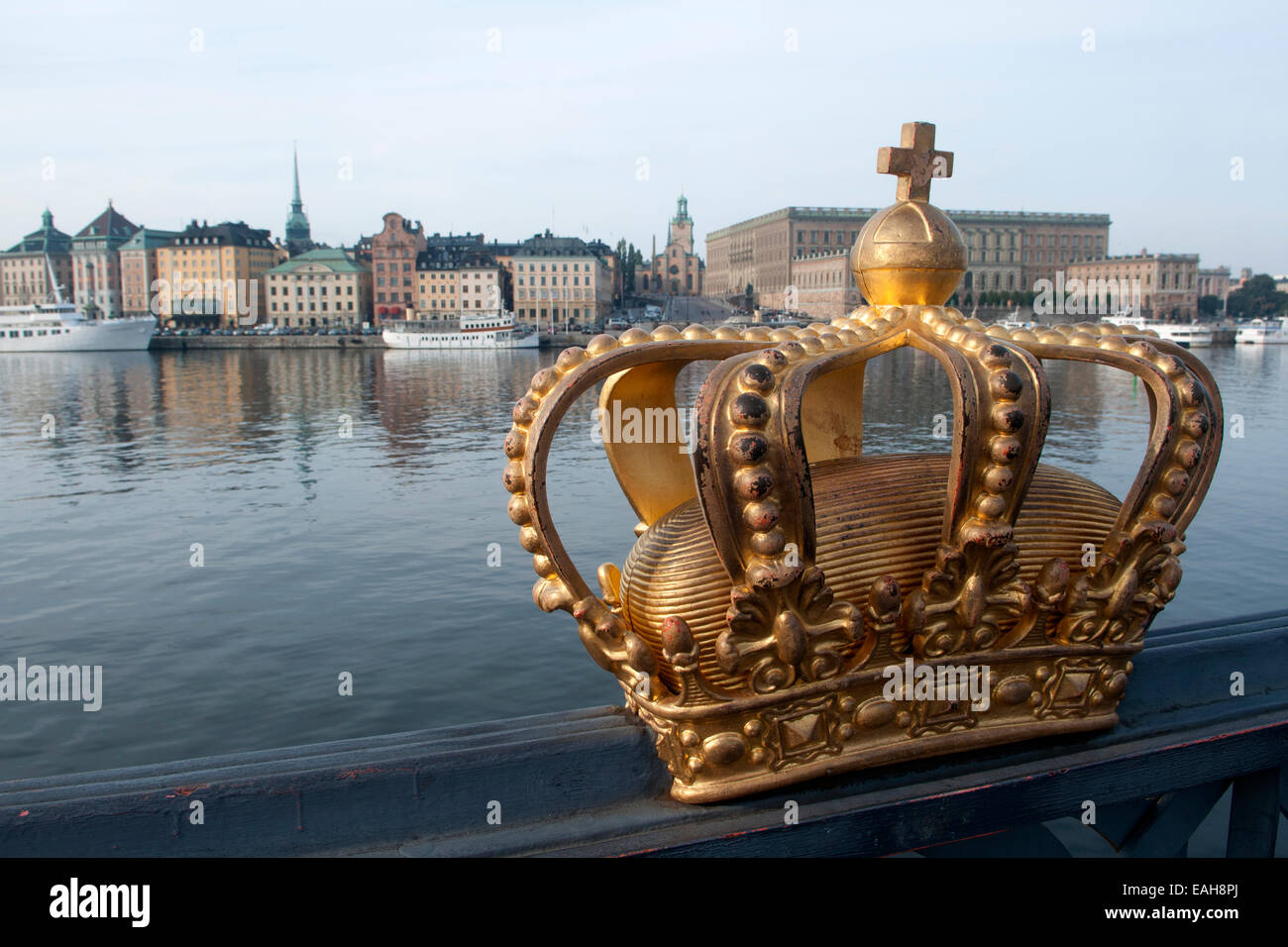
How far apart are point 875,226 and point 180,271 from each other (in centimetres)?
10490

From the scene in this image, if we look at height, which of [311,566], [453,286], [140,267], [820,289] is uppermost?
[140,267]

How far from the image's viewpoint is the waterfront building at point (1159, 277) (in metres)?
103

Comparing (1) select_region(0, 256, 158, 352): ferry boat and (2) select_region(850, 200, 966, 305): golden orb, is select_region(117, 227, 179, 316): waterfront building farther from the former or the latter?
(2) select_region(850, 200, 966, 305): golden orb

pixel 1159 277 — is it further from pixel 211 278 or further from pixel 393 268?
pixel 211 278

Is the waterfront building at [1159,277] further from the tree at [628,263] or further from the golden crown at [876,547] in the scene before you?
the golden crown at [876,547]

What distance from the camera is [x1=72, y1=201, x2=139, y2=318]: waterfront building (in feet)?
341

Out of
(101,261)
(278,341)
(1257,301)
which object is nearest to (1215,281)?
(1257,301)

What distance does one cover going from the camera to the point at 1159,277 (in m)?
103

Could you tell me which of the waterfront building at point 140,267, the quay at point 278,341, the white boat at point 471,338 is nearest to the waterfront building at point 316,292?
the waterfront building at point 140,267

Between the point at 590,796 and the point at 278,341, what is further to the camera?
the point at 278,341

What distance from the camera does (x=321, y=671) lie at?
924 cm

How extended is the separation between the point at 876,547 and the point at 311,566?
1128 centimetres

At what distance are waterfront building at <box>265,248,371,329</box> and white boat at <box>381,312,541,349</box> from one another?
78.4ft
